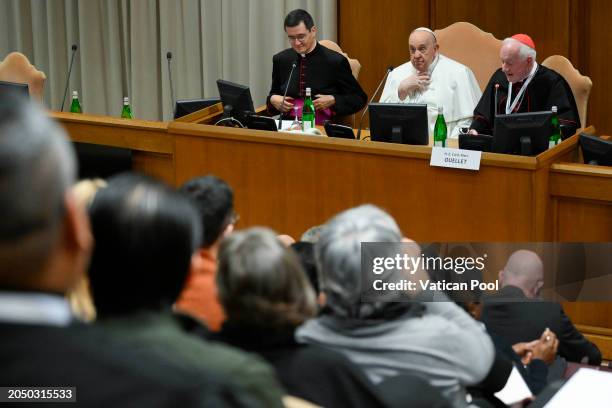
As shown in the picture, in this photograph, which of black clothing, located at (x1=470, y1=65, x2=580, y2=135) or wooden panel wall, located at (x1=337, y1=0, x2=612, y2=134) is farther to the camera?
wooden panel wall, located at (x1=337, y1=0, x2=612, y2=134)

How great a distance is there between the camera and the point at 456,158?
433 cm

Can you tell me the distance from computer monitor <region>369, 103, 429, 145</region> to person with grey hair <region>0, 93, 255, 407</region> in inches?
145

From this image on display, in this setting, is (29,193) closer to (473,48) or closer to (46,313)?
(46,313)

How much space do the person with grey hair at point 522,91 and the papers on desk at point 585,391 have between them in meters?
3.05

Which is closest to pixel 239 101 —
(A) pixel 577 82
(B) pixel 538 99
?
(B) pixel 538 99

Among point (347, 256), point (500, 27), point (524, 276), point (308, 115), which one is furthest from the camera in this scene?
point (500, 27)

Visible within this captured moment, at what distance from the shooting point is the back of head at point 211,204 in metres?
2.64

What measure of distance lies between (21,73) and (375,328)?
15.3 ft

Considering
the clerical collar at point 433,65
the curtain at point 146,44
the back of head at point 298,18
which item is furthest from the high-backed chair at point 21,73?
the clerical collar at point 433,65

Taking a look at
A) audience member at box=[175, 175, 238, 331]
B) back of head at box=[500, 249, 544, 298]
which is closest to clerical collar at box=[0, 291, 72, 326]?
audience member at box=[175, 175, 238, 331]

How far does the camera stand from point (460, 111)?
19.6ft

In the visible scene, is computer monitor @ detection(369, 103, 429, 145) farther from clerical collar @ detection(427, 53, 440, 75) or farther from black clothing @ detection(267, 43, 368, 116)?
black clothing @ detection(267, 43, 368, 116)

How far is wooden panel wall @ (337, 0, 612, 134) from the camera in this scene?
6.59 metres

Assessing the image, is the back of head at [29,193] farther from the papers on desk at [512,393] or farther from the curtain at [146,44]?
the curtain at [146,44]
